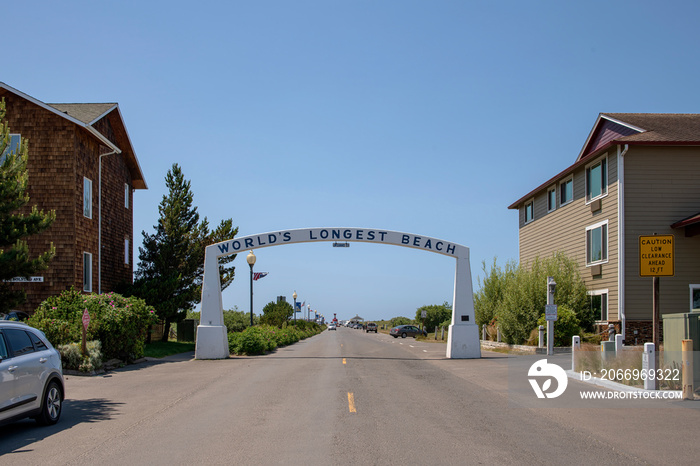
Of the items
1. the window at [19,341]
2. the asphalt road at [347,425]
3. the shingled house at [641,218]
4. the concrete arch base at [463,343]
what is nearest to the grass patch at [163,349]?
the asphalt road at [347,425]

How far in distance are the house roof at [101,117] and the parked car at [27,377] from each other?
17.2 m

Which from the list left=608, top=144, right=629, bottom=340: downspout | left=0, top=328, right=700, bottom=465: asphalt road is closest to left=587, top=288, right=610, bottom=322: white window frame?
left=608, top=144, right=629, bottom=340: downspout

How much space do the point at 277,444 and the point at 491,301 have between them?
3048cm

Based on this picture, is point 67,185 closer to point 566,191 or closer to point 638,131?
point 566,191

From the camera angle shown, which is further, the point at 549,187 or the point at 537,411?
the point at 549,187

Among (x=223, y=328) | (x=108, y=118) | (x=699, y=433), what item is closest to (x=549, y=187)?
(x=223, y=328)

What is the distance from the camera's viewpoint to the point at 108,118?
30734 millimetres

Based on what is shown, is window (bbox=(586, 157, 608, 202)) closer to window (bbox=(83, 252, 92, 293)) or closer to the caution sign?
the caution sign

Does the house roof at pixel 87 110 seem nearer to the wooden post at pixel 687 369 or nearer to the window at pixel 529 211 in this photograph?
the wooden post at pixel 687 369

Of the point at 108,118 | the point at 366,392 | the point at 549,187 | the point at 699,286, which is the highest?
the point at 108,118

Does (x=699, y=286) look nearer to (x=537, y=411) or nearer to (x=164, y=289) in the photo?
(x=537, y=411)

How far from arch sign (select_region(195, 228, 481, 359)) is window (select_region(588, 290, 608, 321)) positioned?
6.69 meters

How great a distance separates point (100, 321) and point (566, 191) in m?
23.0

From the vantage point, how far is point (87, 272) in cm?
2711
